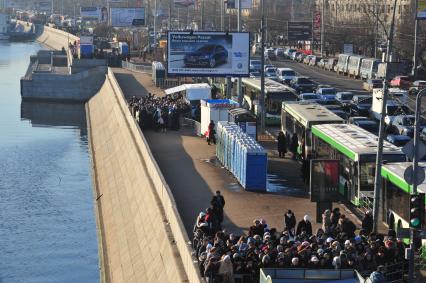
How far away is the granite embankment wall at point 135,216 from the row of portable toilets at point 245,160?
2208 millimetres

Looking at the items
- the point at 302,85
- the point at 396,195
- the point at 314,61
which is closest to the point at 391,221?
the point at 396,195

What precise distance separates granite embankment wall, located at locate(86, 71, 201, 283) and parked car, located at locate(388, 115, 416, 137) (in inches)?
403

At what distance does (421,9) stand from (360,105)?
14.5m

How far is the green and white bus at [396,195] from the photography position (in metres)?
21.3

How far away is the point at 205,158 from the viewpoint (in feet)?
108

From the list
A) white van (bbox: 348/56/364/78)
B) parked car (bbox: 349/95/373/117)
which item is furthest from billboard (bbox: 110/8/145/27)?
parked car (bbox: 349/95/373/117)

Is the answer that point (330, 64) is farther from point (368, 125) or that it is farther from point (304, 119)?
point (304, 119)

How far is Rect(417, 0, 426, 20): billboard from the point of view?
58594mm

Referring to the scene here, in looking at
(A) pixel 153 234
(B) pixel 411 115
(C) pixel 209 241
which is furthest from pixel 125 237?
(B) pixel 411 115

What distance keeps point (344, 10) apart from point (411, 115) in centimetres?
6969

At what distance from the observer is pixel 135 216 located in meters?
28.6

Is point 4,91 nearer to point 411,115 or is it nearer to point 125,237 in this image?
point 411,115

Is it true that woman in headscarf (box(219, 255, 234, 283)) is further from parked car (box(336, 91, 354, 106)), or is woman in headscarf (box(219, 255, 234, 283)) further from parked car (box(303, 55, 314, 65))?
parked car (box(303, 55, 314, 65))

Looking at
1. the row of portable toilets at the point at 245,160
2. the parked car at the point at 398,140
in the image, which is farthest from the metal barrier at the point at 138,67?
the row of portable toilets at the point at 245,160
